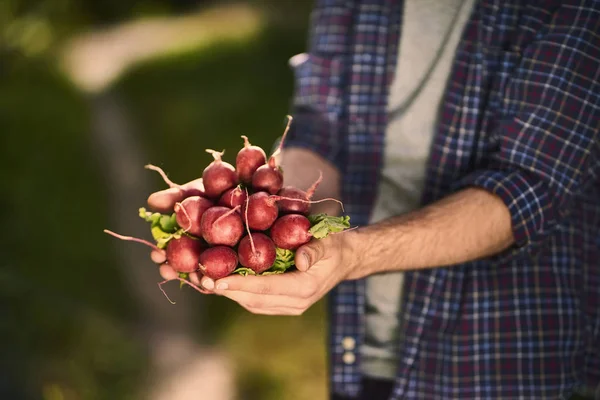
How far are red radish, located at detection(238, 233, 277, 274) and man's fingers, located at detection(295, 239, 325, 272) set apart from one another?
3.0 inches

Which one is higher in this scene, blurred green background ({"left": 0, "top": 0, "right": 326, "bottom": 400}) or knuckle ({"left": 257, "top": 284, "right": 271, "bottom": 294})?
knuckle ({"left": 257, "top": 284, "right": 271, "bottom": 294})

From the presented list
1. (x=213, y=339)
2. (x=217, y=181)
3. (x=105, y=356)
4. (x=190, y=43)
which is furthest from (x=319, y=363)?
(x=190, y=43)

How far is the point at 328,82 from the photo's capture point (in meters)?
2.04

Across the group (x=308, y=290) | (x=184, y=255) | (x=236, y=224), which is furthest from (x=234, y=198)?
(x=308, y=290)

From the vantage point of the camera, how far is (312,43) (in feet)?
6.93

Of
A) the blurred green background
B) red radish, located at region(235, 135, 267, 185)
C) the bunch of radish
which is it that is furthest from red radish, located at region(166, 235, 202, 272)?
the blurred green background

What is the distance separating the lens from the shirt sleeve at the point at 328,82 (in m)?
2.03

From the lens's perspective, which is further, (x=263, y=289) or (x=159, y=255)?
(x=159, y=255)

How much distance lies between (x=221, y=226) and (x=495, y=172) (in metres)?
0.77

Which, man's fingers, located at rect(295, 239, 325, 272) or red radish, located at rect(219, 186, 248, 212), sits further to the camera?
red radish, located at rect(219, 186, 248, 212)

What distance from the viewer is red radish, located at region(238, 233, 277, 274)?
1.40 metres

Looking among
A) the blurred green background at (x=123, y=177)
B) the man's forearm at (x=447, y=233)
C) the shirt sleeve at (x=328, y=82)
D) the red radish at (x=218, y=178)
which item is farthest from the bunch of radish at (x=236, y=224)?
the blurred green background at (x=123, y=177)

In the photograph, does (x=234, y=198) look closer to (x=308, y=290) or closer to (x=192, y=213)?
(x=192, y=213)

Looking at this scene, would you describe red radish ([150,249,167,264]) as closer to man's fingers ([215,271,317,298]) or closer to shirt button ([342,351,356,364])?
man's fingers ([215,271,317,298])
